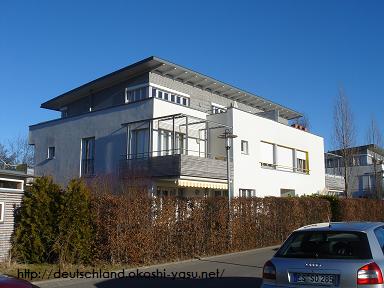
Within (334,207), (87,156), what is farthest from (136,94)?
(334,207)

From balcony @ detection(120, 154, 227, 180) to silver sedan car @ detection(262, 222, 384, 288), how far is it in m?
17.9

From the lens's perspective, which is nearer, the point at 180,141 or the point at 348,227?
the point at 348,227

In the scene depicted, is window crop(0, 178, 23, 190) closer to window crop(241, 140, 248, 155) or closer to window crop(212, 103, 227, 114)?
window crop(241, 140, 248, 155)

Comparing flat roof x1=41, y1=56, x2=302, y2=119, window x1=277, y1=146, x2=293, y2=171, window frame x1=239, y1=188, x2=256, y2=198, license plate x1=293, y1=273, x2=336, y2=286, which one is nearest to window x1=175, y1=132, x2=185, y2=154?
window frame x1=239, y1=188, x2=256, y2=198

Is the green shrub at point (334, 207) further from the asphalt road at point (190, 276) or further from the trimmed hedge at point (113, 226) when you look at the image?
the asphalt road at point (190, 276)

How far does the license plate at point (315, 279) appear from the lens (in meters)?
6.75

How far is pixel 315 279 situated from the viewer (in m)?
6.85

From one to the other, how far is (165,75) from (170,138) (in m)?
6.30

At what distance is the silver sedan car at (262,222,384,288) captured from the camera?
660 centimetres

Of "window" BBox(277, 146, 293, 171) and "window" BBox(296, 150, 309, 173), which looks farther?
"window" BBox(296, 150, 309, 173)

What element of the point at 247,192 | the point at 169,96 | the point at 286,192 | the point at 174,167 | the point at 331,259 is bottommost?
the point at 331,259

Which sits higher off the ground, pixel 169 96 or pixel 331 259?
pixel 169 96

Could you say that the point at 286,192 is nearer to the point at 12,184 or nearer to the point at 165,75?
the point at 165,75

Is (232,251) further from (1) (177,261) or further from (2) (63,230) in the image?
(2) (63,230)
